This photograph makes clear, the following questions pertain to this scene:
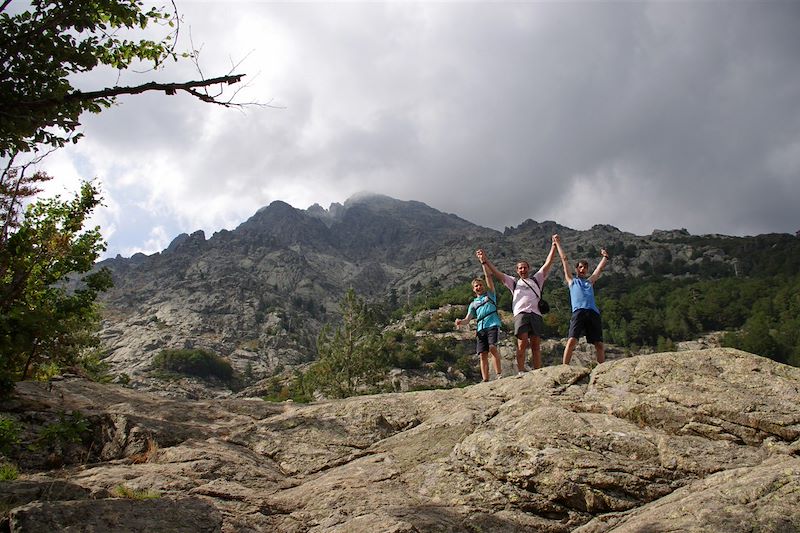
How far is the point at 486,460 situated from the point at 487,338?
4.83 meters

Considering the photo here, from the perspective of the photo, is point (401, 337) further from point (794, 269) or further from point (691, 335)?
point (794, 269)

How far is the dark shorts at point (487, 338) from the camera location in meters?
11.8

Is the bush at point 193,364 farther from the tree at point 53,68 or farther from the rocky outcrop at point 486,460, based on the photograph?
the tree at point 53,68

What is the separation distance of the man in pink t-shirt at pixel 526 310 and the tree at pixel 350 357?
27.9 meters

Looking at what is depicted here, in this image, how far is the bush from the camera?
4860 inches

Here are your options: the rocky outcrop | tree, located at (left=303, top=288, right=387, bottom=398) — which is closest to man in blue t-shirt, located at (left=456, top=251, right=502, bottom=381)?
the rocky outcrop

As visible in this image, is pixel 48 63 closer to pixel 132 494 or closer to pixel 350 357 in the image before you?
pixel 132 494

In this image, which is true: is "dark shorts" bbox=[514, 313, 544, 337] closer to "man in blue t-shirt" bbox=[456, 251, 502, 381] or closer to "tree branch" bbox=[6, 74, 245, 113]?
"man in blue t-shirt" bbox=[456, 251, 502, 381]

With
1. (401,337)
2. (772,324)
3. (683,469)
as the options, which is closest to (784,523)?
(683,469)

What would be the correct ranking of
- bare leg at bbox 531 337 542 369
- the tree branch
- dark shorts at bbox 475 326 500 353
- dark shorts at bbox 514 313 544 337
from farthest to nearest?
dark shorts at bbox 475 326 500 353
bare leg at bbox 531 337 542 369
dark shorts at bbox 514 313 544 337
the tree branch

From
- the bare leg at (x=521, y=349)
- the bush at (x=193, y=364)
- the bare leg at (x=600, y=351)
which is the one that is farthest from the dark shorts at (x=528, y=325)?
the bush at (x=193, y=364)

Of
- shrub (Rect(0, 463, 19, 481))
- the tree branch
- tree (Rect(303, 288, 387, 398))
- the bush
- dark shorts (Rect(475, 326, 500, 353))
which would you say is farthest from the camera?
the bush

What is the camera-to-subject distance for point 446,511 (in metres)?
6.57

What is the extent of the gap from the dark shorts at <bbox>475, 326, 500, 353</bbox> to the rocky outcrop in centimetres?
150
